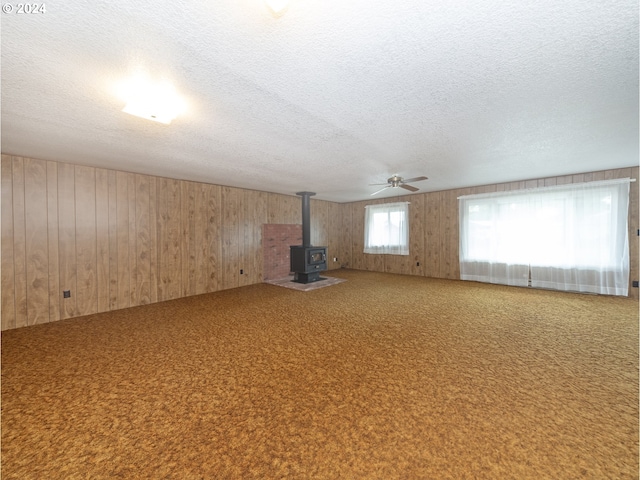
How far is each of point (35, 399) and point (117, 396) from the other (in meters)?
0.56

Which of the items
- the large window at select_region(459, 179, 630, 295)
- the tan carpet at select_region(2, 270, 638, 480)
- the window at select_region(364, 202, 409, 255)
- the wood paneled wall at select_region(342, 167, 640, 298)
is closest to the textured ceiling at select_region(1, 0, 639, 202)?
the large window at select_region(459, 179, 630, 295)

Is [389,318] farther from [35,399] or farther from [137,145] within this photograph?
[137,145]

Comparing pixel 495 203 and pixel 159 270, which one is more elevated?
pixel 495 203

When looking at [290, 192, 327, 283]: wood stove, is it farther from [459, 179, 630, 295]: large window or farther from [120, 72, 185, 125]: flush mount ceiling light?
[120, 72, 185, 125]: flush mount ceiling light

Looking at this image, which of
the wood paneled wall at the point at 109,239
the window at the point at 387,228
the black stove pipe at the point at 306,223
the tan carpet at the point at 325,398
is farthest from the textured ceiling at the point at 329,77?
the window at the point at 387,228

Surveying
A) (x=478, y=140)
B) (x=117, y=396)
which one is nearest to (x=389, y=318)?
(x=478, y=140)

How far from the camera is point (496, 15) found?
123 centimetres

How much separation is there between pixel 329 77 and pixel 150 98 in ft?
4.50

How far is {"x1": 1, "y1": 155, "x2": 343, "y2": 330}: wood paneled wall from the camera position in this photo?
3.33 metres

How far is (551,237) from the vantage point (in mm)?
4914

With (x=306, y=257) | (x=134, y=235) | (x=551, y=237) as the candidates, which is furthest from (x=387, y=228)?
(x=134, y=235)

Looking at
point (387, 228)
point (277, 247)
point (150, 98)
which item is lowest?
point (277, 247)

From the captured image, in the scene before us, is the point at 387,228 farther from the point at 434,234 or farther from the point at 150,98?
the point at 150,98

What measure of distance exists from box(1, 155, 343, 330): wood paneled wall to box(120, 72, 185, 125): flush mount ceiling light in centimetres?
277
